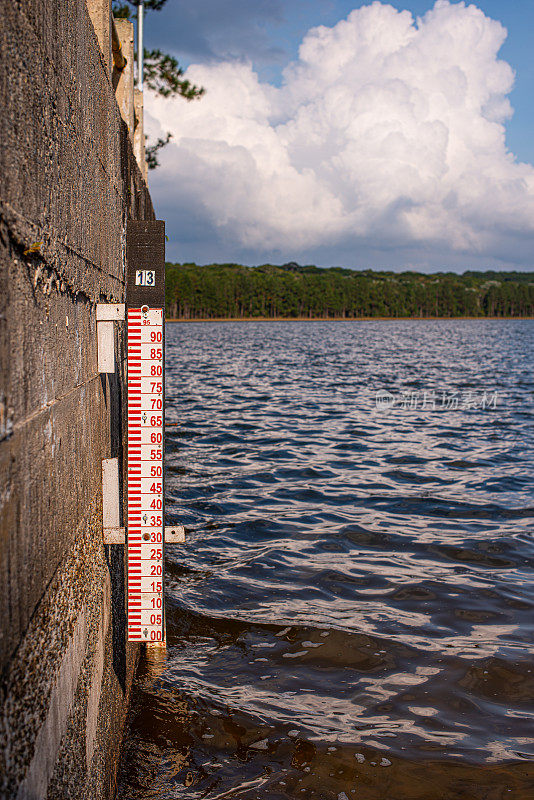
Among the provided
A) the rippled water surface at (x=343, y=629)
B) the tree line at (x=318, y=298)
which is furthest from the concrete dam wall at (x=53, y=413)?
the tree line at (x=318, y=298)

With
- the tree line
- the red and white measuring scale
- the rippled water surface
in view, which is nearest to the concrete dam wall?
the red and white measuring scale

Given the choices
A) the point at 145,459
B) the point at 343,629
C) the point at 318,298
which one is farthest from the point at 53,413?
the point at 318,298

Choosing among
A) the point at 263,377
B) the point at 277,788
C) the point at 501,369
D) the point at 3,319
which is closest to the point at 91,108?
the point at 3,319

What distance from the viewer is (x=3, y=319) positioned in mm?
1379

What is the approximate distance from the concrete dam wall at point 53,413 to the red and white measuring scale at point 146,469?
317 millimetres

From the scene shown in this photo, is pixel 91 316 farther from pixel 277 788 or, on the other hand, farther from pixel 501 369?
pixel 501 369

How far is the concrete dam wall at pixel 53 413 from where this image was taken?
142 centimetres

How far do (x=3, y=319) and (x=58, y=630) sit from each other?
0.92 m

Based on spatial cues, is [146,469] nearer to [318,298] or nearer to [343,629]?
[343,629]

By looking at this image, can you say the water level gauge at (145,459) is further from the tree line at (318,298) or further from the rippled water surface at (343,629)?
the tree line at (318,298)

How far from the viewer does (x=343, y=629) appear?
5.58m

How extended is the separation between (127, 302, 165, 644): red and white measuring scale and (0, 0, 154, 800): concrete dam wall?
0.32 m

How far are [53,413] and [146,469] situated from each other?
66.3 inches

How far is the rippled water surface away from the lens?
388 cm
